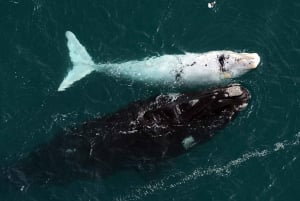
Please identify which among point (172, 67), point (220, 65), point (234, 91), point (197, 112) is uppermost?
point (220, 65)

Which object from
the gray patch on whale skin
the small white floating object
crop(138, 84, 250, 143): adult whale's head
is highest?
the small white floating object

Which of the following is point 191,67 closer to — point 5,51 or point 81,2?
point 81,2

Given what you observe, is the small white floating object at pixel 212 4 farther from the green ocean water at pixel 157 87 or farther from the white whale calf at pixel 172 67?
the white whale calf at pixel 172 67

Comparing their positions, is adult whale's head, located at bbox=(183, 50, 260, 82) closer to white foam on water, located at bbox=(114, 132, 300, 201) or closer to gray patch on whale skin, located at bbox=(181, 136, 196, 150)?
gray patch on whale skin, located at bbox=(181, 136, 196, 150)


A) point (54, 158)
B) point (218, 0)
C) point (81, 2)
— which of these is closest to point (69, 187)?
point (54, 158)

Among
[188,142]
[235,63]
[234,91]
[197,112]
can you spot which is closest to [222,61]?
[235,63]

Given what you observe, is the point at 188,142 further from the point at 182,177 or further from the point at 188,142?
the point at 182,177

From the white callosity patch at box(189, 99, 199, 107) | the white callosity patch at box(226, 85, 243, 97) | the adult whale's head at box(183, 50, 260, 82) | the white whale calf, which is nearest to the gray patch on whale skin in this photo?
the white callosity patch at box(189, 99, 199, 107)
